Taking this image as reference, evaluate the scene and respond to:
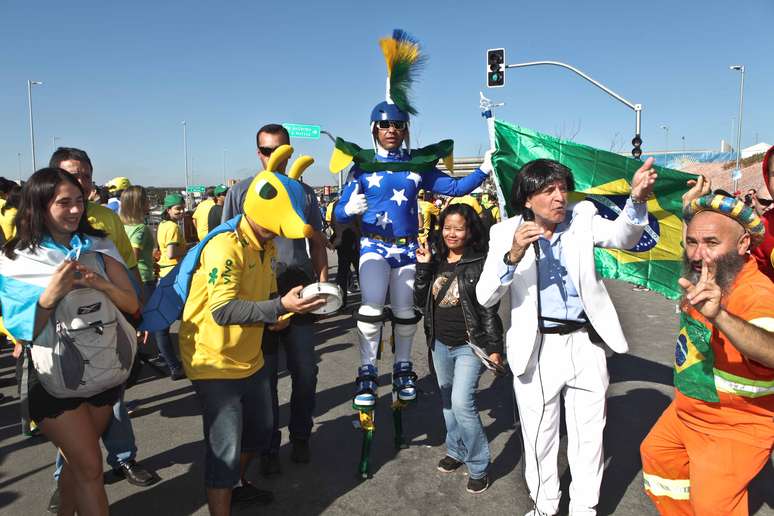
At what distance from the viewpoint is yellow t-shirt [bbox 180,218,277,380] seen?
7.91 ft

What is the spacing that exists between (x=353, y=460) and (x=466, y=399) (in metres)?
1.03

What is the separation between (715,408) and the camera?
7.24 ft

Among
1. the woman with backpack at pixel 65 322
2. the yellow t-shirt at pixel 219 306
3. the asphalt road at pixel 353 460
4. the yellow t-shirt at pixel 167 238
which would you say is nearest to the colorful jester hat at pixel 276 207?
the yellow t-shirt at pixel 219 306

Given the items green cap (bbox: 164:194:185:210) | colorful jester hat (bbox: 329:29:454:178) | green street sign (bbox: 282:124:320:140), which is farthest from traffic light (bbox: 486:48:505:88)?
colorful jester hat (bbox: 329:29:454:178)

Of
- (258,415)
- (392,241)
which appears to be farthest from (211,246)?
(392,241)

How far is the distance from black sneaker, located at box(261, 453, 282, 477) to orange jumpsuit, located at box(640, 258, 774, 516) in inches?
95.2

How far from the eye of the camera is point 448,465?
350 centimetres

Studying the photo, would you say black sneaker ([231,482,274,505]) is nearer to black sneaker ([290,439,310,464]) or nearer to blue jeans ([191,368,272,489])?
black sneaker ([290,439,310,464])

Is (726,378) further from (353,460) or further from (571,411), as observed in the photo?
(353,460)

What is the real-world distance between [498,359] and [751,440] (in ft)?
4.20

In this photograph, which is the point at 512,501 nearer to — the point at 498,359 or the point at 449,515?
the point at 449,515

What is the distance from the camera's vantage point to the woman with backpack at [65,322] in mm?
2227

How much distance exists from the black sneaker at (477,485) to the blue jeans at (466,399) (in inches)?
0.9

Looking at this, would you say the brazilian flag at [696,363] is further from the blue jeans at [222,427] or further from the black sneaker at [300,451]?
the black sneaker at [300,451]
